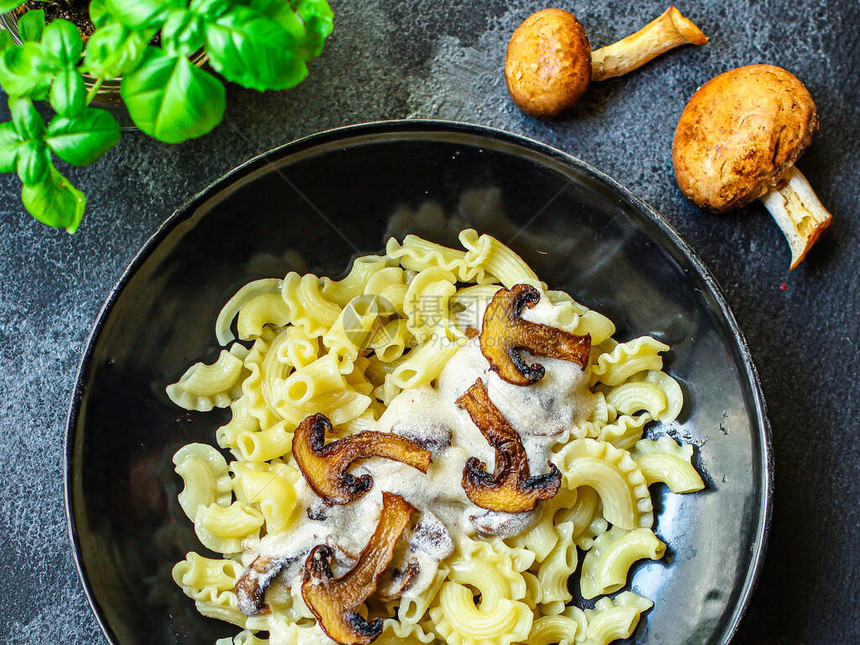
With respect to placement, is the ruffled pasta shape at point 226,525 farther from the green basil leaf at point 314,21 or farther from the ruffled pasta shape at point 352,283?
the green basil leaf at point 314,21

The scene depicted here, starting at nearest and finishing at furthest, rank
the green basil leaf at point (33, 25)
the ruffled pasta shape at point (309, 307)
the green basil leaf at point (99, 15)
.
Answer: the green basil leaf at point (99, 15) → the green basil leaf at point (33, 25) → the ruffled pasta shape at point (309, 307)

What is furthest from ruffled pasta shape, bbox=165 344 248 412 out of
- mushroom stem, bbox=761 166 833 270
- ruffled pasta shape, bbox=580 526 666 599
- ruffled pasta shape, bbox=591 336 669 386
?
mushroom stem, bbox=761 166 833 270

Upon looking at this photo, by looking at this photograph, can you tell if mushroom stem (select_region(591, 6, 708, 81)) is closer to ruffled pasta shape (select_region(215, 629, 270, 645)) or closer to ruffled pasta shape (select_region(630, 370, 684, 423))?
ruffled pasta shape (select_region(630, 370, 684, 423))

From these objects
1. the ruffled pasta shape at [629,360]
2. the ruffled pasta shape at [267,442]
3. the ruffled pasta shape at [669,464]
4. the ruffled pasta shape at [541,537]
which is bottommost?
the ruffled pasta shape at [669,464]

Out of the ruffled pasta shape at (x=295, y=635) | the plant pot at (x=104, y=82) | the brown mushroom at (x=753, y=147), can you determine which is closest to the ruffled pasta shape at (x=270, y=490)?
the ruffled pasta shape at (x=295, y=635)

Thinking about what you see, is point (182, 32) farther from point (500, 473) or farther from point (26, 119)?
point (500, 473)

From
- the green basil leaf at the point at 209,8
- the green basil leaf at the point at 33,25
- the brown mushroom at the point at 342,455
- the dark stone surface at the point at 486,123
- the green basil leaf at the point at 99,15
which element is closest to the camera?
the green basil leaf at the point at 209,8

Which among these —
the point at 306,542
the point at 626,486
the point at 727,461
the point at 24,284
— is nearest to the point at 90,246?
the point at 24,284
